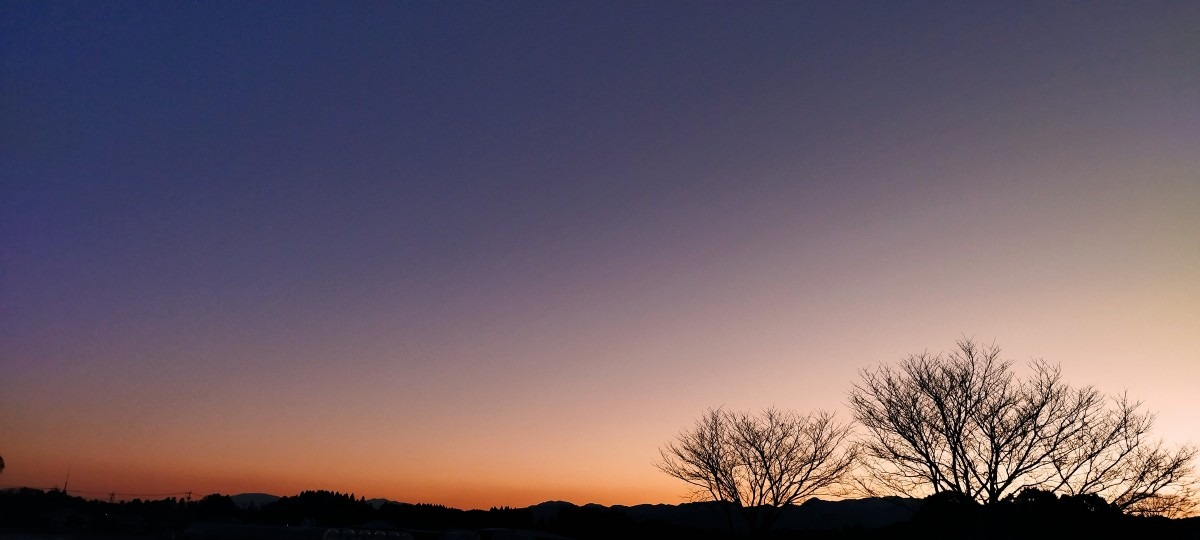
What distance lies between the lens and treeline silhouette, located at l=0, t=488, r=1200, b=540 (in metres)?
30.2

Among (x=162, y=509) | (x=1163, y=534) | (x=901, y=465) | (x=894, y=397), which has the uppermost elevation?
(x=894, y=397)

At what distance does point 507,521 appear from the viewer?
63156 mm

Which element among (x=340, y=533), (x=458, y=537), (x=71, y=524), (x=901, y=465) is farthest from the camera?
(x=71, y=524)

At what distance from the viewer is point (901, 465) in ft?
113

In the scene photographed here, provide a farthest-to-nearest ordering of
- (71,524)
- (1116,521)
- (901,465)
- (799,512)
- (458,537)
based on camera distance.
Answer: (799,512), (71,524), (458,537), (901,465), (1116,521)

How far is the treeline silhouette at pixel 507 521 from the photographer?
30203 mm

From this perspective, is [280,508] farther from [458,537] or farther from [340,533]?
[340,533]

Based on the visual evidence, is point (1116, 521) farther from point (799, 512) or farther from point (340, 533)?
point (799, 512)

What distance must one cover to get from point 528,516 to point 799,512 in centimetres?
2707

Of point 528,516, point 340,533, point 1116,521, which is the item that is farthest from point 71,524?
point 1116,521

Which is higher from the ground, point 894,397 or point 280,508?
point 894,397

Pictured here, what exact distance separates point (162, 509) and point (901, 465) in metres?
67.4

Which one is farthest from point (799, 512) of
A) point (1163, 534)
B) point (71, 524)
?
point (71, 524)

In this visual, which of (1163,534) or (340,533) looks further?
(340,533)
